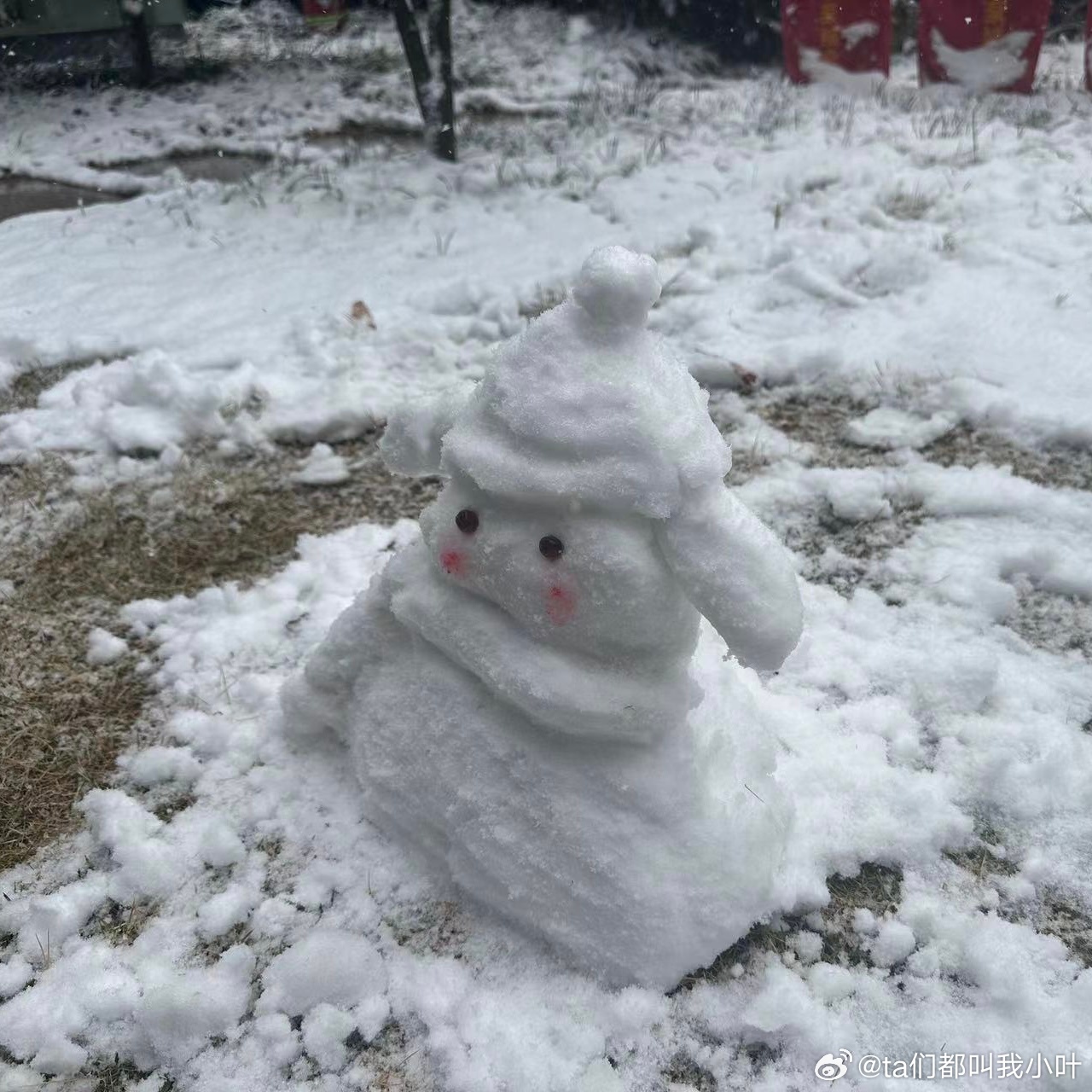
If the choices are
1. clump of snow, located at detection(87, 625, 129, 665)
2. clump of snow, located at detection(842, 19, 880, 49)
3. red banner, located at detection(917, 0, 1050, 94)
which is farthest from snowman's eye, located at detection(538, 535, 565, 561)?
clump of snow, located at detection(842, 19, 880, 49)

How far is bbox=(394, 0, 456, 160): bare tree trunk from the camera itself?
213 inches

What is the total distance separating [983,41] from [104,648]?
7170mm

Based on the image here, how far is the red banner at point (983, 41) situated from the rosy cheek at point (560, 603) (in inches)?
Result: 276

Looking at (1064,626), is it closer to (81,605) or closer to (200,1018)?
(200,1018)

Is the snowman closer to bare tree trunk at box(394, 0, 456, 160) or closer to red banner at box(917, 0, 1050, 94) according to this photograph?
bare tree trunk at box(394, 0, 456, 160)

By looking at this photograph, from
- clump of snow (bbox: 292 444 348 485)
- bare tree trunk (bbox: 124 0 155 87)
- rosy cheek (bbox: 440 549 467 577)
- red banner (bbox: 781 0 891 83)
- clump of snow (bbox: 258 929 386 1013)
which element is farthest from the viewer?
bare tree trunk (bbox: 124 0 155 87)

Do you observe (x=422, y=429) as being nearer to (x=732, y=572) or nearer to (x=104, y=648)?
(x=732, y=572)

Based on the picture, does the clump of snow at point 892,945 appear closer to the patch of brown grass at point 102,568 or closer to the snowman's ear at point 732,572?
the snowman's ear at point 732,572

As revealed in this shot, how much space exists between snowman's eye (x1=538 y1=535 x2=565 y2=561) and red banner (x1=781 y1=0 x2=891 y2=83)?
7.14 m

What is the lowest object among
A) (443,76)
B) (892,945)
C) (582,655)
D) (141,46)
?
(892,945)

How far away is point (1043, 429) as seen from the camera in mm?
3182

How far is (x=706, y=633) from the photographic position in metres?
2.32

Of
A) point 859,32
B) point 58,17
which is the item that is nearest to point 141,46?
point 58,17

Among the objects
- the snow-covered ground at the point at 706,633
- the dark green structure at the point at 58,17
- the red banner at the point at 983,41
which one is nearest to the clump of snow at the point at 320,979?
the snow-covered ground at the point at 706,633
